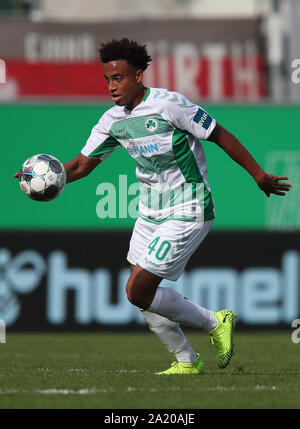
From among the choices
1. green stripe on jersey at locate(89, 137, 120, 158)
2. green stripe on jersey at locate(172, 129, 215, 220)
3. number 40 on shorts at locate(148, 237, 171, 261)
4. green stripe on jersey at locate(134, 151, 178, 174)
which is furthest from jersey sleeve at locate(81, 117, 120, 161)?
number 40 on shorts at locate(148, 237, 171, 261)

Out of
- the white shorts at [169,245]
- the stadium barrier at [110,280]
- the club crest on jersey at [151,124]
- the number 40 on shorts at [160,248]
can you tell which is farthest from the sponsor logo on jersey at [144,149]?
the stadium barrier at [110,280]

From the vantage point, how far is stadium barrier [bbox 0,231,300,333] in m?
12.7

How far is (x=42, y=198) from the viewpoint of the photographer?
25.2ft

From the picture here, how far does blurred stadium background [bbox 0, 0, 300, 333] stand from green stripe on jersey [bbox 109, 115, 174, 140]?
10.8 ft

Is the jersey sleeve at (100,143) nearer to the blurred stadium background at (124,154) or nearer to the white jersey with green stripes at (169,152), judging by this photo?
the white jersey with green stripes at (169,152)

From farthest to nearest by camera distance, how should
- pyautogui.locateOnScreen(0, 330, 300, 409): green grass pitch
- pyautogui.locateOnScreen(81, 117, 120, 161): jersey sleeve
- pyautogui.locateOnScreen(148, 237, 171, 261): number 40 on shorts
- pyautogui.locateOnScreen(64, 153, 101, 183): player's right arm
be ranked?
pyautogui.locateOnScreen(64, 153, 101, 183): player's right arm < pyautogui.locateOnScreen(81, 117, 120, 161): jersey sleeve < pyautogui.locateOnScreen(148, 237, 171, 261): number 40 on shorts < pyautogui.locateOnScreen(0, 330, 300, 409): green grass pitch

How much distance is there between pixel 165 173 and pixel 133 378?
152 centimetres

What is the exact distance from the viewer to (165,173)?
7.45 meters

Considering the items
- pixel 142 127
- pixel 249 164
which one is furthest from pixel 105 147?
pixel 249 164

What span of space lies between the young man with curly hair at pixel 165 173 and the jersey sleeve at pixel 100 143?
0.19 meters

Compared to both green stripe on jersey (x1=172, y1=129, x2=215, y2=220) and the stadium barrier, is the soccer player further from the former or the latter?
the stadium barrier

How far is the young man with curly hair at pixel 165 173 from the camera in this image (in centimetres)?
735

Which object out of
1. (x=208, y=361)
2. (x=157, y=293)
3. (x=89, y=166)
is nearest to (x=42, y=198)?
(x=89, y=166)

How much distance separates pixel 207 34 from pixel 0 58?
13.3ft
